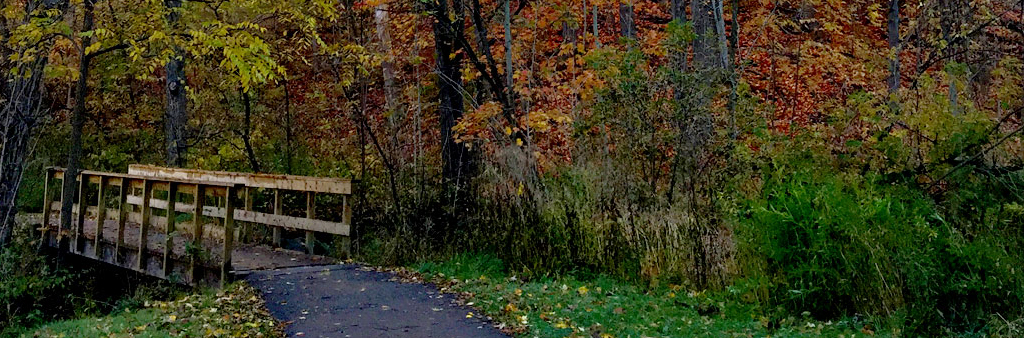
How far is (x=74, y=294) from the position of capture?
12031 mm

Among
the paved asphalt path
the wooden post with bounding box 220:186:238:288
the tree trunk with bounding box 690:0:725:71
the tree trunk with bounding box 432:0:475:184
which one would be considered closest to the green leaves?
the wooden post with bounding box 220:186:238:288

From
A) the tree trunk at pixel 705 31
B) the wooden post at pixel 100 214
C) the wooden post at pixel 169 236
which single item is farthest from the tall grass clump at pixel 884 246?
the wooden post at pixel 100 214

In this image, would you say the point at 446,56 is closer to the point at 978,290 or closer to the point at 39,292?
the point at 39,292

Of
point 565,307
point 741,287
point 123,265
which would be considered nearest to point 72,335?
point 123,265

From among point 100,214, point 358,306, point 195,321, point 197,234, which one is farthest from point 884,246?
point 100,214

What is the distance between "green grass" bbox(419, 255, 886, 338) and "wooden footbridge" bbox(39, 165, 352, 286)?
8.64 feet

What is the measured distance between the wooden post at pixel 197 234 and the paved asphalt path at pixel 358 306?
759 millimetres

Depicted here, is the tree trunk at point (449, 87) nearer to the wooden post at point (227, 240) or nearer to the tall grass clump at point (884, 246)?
the wooden post at point (227, 240)

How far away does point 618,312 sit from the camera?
6918mm

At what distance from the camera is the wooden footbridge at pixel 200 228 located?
984cm

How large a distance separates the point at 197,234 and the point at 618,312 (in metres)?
5.37

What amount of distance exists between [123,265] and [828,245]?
9.03 metres

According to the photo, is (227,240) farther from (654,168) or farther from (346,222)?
(654,168)

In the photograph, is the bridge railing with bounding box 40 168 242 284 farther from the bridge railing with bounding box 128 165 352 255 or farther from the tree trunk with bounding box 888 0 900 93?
the tree trunk with bounding box 888 0 900 93
